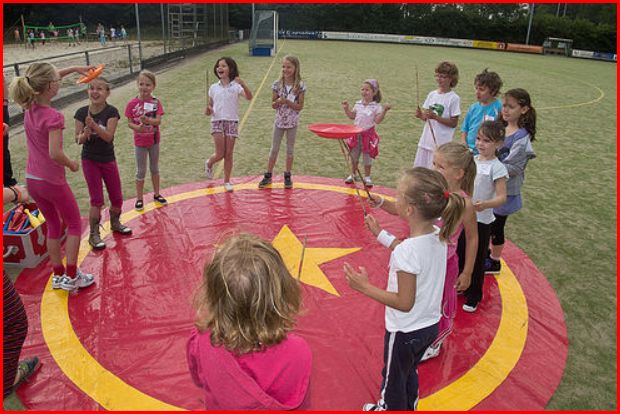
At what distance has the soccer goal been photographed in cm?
2806

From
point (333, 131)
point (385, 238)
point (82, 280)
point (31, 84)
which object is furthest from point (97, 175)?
point (385, 238)

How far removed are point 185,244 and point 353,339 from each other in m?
2.57

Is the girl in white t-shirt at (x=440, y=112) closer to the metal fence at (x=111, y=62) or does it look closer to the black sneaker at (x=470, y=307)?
the black sneaker at (x=470, y=307)

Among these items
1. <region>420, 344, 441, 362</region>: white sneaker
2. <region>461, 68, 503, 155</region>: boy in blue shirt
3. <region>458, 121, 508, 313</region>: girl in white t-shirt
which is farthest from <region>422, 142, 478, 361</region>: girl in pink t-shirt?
<region>461, 68, 503, 155</region>: boy in blue shirt

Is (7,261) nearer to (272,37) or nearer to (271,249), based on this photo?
(271,249)

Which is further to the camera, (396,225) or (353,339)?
(396,225)

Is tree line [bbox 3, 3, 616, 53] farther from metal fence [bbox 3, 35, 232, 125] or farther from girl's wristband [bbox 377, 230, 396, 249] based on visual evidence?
girl's wristband [bbox 377, 230, 396, 249]

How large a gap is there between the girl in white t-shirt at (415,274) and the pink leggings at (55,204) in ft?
9.87

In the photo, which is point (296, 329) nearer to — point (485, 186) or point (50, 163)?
point (485, 186)

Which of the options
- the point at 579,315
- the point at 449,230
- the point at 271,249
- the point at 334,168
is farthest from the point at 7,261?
the point at 579,315

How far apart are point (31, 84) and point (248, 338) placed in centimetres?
333

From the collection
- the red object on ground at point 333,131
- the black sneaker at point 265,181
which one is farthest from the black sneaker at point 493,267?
the black sneaker at point 265,181

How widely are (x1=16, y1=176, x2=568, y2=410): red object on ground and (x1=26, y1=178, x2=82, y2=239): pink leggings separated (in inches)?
28.2

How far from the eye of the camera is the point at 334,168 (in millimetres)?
8594
